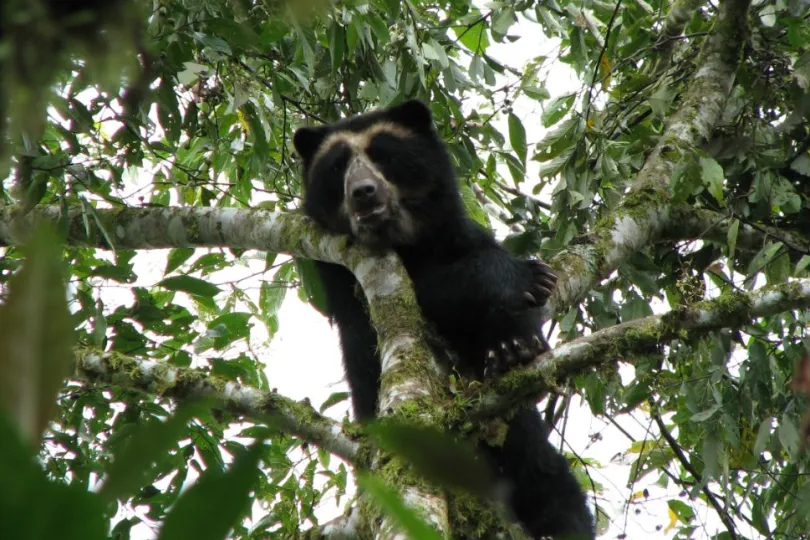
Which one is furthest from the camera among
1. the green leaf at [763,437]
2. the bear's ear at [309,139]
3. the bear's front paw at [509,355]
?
the bear's ear at [309,139]

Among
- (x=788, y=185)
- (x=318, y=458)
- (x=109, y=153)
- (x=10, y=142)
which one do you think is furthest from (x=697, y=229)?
(x=10, y=142)

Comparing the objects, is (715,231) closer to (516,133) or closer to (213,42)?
(516,133)

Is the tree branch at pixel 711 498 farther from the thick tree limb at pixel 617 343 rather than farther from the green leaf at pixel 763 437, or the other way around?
the thick tree limb at pixel 617 343

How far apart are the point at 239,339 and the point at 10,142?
485 cm

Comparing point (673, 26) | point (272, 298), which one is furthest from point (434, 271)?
point (673, 26)

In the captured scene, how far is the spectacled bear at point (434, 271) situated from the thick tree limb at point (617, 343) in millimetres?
508

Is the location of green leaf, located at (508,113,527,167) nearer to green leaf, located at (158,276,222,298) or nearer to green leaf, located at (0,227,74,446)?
green leaf, located at (158,276,222,298)

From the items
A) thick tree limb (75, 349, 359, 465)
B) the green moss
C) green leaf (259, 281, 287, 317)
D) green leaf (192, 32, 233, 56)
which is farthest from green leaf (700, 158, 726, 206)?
green leaf (259, 281, 287, 317)

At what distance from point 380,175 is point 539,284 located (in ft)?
3.89

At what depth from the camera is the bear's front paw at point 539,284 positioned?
160 inches

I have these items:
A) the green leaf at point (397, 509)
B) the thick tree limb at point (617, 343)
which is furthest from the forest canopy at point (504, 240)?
the green leaf at point (397, 509)

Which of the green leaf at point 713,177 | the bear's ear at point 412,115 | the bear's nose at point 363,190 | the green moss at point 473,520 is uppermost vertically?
the bear's ear at point 412,115

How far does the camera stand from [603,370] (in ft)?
10.5

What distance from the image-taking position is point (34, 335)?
42 centimetres
